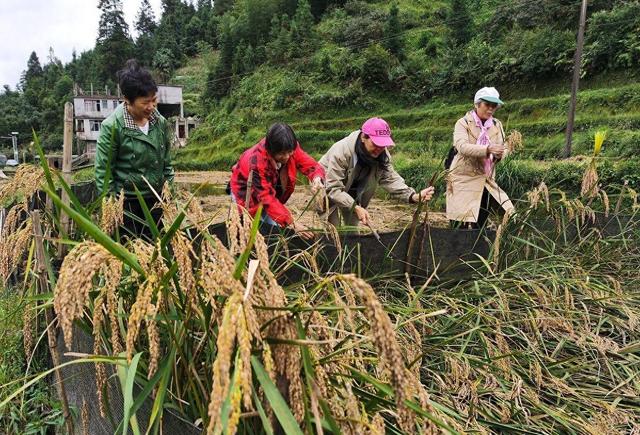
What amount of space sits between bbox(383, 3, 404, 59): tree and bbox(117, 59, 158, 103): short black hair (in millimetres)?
27229

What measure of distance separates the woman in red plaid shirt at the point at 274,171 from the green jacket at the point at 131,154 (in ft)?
1.50

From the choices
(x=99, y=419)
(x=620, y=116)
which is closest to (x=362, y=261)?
(x=99, y=419)

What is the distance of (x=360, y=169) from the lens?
3.00m

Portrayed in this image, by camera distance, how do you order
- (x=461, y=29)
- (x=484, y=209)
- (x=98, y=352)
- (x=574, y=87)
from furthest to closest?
(x=461, y=29) → (x=574, y=87) → (x=484, y=209) → (x=98, y=352)

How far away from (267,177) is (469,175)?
5.48ft

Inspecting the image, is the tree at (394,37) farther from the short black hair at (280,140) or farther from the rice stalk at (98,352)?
the rice stalk at (98,352)

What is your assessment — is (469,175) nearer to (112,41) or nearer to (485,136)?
(485,136)

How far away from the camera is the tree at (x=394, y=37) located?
28.5 metres

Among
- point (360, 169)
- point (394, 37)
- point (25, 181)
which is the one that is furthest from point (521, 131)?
point (394, 37)

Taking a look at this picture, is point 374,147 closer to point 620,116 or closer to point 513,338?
point 513,338

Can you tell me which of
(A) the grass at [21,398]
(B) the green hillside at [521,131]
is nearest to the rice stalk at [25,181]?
(A) the grass at [21,398]

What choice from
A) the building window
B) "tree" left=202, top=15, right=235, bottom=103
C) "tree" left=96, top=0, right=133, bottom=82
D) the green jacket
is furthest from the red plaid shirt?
"tree" left=96, top=0, right=133, bottom=82

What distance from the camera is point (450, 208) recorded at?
3500mm

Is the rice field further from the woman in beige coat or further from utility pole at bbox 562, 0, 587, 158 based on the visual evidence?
utility pole at bbox 562, 0, 587, 158
